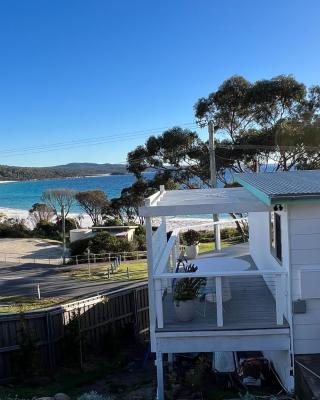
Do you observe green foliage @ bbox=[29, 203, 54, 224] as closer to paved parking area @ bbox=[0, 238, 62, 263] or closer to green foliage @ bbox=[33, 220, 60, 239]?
green foliage @ bbox=[33, 220, 60, 239]

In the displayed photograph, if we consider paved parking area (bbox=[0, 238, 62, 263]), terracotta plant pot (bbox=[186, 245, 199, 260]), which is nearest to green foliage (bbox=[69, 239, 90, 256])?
paved parking area (bbox=[0, 238, 62, 263])

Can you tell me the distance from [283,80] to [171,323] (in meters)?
20.1

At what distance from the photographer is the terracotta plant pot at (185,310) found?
23.1 ft

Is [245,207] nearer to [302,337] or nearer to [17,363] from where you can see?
[302,337]

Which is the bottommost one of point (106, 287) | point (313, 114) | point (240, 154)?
point (106, 287)

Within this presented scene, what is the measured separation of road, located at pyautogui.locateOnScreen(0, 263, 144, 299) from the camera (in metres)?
17.6

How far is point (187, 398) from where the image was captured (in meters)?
6.73

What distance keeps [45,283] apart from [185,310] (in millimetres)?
14924

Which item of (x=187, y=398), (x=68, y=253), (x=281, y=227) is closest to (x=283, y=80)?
(x=68, y=253)

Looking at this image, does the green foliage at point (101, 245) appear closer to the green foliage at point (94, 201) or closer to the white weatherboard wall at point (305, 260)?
the green foliage at point (94, 201)

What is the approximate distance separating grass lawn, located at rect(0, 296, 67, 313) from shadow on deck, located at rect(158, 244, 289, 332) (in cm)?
711

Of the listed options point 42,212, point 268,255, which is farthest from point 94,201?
point 268,255

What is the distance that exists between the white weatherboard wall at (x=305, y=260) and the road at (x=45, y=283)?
393 inches

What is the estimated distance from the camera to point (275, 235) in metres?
7.92
